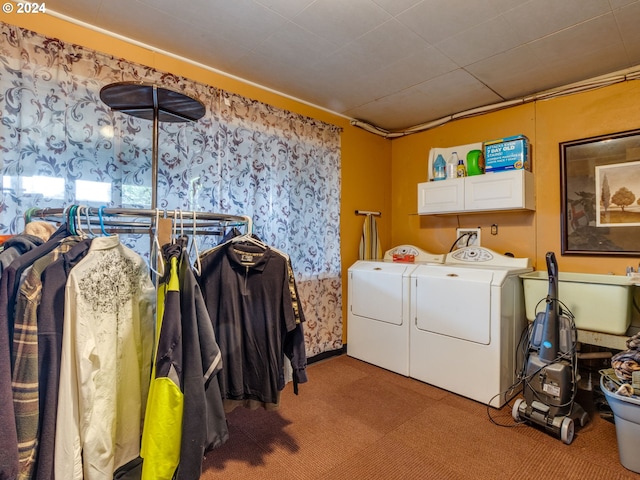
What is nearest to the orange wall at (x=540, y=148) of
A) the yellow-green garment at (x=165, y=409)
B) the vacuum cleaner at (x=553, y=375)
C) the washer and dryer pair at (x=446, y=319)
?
the washer and dryer pair at (x=446, y=319)

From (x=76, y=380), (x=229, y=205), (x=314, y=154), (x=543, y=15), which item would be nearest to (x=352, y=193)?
(x=314, y=154)

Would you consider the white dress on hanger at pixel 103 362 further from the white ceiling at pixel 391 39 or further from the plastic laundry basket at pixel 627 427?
the plastic laundry basket at pixel 627 427

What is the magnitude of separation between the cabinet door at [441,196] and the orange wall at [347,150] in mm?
616

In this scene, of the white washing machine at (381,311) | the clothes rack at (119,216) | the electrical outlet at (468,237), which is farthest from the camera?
the electrical outlet at (468,237)

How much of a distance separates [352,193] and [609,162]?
2130 millimetres

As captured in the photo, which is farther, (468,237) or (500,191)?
(468,237)

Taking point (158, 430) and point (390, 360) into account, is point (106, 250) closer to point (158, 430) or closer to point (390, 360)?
point (158, 430)

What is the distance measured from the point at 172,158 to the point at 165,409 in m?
1.71

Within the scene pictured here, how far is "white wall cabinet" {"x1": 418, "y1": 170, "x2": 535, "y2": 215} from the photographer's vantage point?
2.74 m

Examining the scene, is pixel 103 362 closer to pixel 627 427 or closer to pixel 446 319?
pixel 446 319

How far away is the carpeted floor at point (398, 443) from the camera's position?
173cm

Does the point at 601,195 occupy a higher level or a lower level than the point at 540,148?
lower

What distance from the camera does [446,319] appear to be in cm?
264

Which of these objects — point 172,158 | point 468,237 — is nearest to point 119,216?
point 172,158
